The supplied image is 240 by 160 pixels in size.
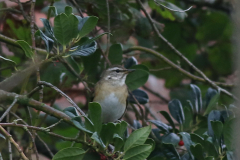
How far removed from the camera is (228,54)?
4336 millimetres

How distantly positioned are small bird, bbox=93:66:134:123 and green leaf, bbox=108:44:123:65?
256 mm

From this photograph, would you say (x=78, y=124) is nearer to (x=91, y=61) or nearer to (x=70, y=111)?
(x=70, y=111)

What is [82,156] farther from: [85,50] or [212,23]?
[212,23]

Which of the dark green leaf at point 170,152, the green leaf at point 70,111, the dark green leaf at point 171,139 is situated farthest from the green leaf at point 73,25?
the dark green leaf at point 171,139

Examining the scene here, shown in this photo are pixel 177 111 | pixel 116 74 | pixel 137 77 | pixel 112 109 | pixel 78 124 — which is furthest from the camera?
pixel 116 74

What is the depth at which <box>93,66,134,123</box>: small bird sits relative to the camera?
342 centimetres

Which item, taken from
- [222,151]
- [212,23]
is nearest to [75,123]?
[222,151]

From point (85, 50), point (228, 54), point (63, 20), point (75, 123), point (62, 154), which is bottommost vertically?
point (228, 54)

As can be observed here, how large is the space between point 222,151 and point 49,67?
183cm

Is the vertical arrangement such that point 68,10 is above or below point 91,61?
above

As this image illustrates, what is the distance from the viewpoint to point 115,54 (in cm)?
304

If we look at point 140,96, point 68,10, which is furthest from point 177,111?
point 68,10

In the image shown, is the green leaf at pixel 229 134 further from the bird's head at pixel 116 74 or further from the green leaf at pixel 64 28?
the bird's head at pixel 116 74

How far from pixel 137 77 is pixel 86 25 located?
105 cm
